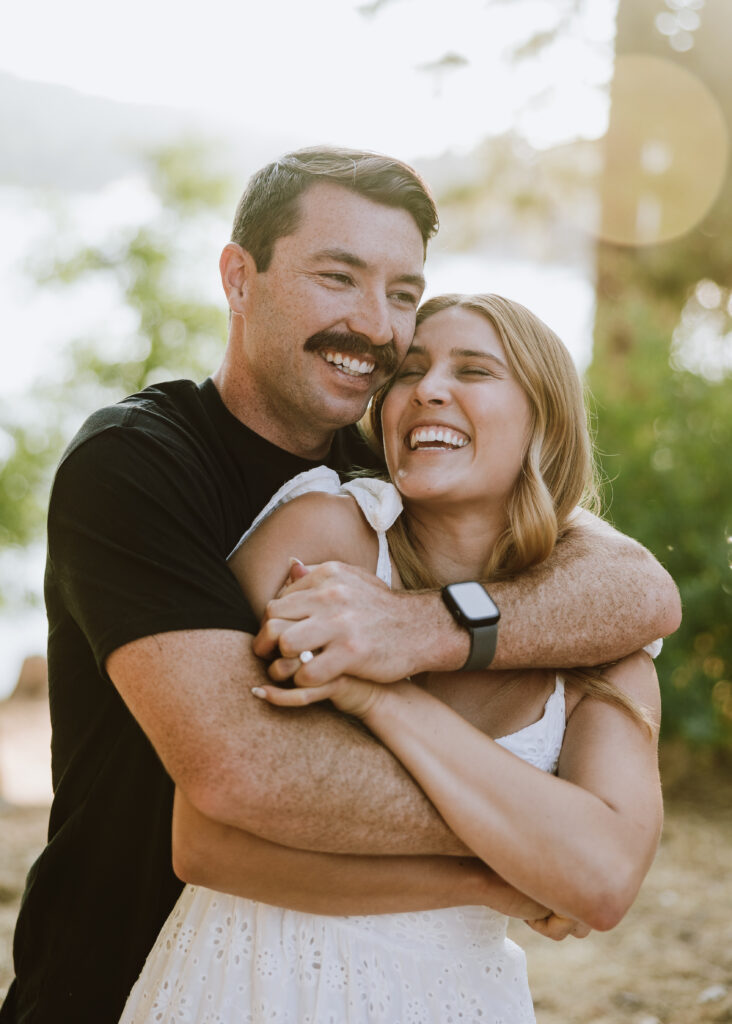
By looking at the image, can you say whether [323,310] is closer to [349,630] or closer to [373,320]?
[373,320]

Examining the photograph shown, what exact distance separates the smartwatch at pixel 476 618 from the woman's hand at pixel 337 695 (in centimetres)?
22

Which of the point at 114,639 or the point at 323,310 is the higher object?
the point at 323,310

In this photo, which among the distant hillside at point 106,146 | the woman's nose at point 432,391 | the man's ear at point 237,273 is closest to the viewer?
the woman's nose at point 432,391

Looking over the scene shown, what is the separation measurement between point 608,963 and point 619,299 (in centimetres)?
453

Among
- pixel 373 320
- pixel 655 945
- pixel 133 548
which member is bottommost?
pixel 655 945

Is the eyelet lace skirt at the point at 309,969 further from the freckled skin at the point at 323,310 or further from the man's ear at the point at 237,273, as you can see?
the man's ear at the point at 237,273

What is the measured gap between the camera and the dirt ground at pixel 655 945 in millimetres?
4043

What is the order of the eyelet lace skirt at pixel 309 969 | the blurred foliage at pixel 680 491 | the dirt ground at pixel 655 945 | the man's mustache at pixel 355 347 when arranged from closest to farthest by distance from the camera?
1. the eyelet lace skirt at pixel 309 969
2. the man's mustache at pixel 355 347
3. the dirt ground at pixel 655 945
4. the blurred foliage at pixel 680 491

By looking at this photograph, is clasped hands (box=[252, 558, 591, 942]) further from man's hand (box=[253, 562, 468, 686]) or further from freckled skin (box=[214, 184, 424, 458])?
freckled skin (box=[214, 184, 424, 458])

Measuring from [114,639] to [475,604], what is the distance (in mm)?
715

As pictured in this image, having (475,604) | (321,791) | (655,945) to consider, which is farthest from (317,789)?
(655,945)

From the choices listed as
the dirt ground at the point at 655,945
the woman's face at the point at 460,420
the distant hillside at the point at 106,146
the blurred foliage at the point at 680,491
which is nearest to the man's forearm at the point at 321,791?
the woman's face at the point at 460,420

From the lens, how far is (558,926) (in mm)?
1957

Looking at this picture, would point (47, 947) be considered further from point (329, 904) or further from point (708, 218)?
point (708, 218)
